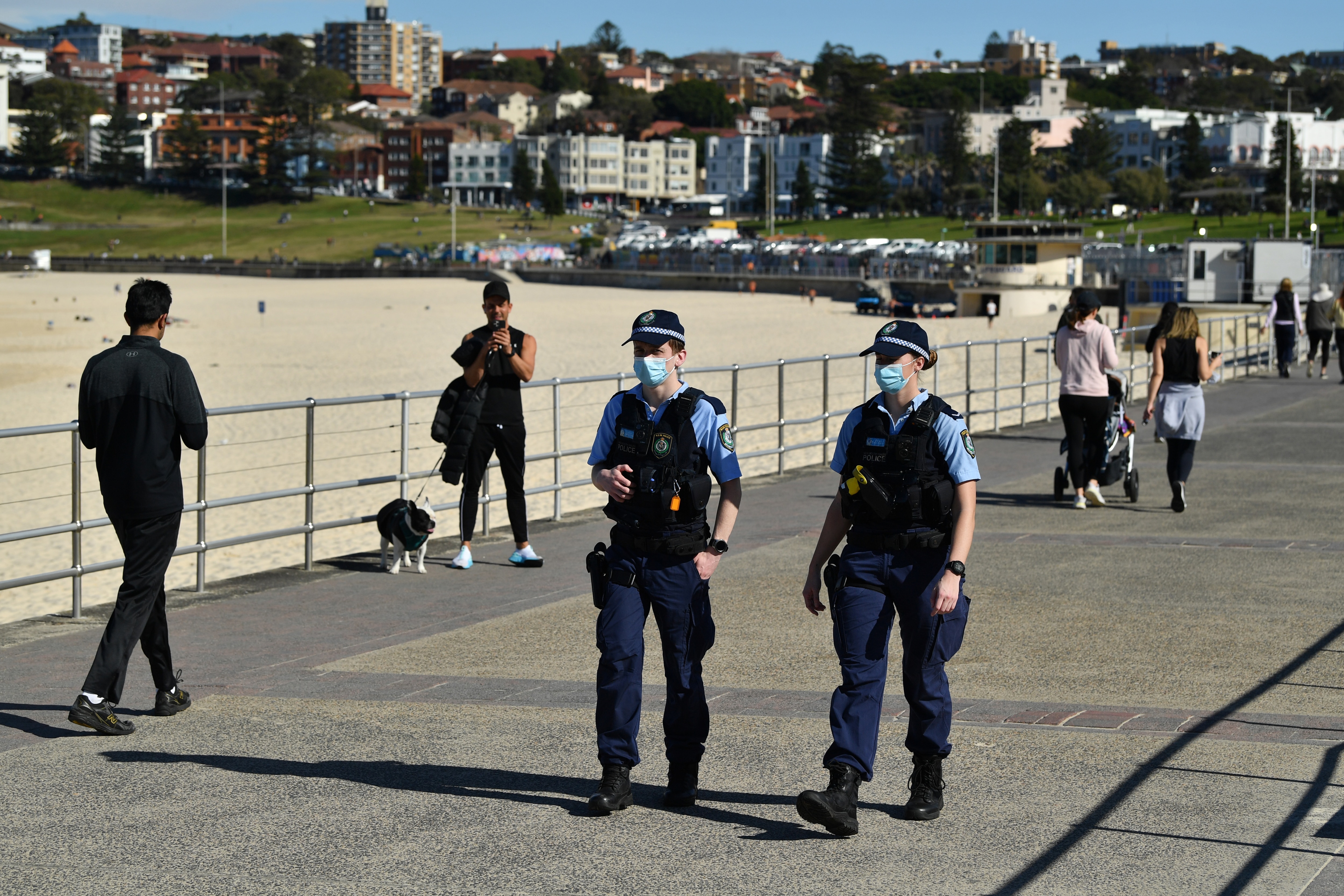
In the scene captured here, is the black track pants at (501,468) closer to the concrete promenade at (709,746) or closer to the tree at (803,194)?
the concrete promenade at (709,746)

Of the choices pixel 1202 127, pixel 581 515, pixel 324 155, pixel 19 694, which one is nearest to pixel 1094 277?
pixel 581 515

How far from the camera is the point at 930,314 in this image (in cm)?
6775

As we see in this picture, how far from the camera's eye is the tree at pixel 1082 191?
5217 inches

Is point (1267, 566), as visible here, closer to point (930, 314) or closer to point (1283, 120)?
point (930, 314)

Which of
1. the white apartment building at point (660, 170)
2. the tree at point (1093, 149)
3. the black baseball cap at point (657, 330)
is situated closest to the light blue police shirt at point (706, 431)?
the black baseball cap at point (657, 330)

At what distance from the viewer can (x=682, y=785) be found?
5.27m

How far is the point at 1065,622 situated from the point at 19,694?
521 cm

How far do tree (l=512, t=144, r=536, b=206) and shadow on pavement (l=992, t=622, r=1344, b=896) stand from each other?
151 m

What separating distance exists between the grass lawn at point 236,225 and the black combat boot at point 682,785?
119259mm

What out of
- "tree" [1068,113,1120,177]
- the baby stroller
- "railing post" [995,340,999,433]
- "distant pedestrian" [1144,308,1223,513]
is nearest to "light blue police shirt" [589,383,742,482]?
"distant pedestrian" [1144,308,1223,513]

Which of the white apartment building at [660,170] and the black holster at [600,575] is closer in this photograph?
the black holster at [600,575]

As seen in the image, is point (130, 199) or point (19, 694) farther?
point (130, 199)

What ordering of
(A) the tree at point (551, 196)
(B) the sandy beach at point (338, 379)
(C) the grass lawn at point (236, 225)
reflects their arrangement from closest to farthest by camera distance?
(B) the sandy beach at point (338, 379) → (C) the grass lawn at point (236, 225) → (A) the tree at point (551, 196)

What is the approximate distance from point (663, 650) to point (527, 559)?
16.4 ft
